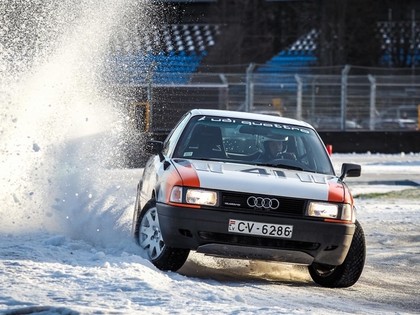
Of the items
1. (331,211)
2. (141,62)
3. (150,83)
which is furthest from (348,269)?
(141,62)

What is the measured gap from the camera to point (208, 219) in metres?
9.70

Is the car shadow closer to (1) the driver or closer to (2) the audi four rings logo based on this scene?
(2) the audi four rings logo

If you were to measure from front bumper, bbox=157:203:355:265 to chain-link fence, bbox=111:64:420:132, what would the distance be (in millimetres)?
19553

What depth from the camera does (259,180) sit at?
32.6 ft

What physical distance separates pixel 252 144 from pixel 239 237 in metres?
1.49

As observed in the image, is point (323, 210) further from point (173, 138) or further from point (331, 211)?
point (173, 138)

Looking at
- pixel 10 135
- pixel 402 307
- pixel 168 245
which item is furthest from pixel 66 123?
pixel 402 307

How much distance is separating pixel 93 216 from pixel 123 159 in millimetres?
9622

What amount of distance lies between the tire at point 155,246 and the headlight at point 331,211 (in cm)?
99

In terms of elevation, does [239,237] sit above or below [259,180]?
below

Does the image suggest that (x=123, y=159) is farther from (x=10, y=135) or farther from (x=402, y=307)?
(x=402, y=307)

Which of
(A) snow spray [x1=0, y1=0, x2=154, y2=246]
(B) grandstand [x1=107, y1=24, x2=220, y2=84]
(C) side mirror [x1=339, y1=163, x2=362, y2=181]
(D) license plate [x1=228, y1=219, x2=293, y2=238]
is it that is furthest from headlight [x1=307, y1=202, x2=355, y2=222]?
(B) grandstand [x1=107, y1=24, x2=220, y2=84]

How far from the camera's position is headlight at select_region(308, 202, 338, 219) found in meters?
9.85

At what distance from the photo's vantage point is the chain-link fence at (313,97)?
32.2 metres
